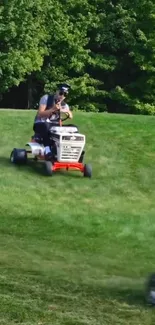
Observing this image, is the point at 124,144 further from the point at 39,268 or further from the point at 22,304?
the point at 22,304

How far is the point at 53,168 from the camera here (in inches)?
478

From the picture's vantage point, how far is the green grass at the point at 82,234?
5.74m

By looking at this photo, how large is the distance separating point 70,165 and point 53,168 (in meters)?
0.27

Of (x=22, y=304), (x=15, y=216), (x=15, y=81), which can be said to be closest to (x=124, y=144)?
(x=15, y=216)

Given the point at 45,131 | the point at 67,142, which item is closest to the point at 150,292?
the point at 67,142

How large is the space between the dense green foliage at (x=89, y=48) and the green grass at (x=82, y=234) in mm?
20608

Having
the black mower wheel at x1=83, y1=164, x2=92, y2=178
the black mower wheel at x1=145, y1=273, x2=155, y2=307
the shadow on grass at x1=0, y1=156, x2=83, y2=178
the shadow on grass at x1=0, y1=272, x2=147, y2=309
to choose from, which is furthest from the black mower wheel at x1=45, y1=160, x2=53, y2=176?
the black mower wheel at x1=145, y1=273, x2=155, y2=307

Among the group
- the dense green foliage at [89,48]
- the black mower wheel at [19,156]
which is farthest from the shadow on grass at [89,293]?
the dense green foliage at [89,48]

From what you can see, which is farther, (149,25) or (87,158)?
(149,25)

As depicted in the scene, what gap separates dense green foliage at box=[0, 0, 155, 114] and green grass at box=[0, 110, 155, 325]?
20608mm

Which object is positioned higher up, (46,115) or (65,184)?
(46,115)

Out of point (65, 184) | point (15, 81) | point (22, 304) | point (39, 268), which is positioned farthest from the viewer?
point (15, 81)

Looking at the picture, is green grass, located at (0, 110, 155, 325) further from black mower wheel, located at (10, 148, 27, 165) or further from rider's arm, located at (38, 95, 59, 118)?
rider's arm, located at (38, 95, 59, 118)

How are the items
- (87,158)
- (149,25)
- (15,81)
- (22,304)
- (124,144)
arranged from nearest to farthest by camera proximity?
(22,304), (87,158), (124,144), (15,81), (149,25)
